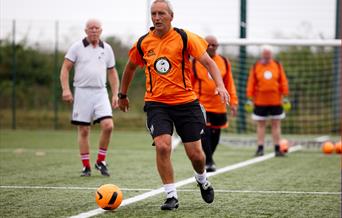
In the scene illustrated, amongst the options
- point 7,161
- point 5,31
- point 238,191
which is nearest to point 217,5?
point 5,31

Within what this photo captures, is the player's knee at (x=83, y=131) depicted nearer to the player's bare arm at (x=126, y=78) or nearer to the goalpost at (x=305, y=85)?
the player's bare arm at (x=126, y=78)

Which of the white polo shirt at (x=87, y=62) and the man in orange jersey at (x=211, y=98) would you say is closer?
the white polo shirt at (x=87, y=62)

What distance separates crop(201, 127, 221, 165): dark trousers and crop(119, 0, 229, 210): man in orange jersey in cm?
352

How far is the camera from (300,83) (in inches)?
866

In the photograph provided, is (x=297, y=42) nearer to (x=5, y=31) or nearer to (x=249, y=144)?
(x=249, y=144)

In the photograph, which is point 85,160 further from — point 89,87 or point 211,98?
point 211,98

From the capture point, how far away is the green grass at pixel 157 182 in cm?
705

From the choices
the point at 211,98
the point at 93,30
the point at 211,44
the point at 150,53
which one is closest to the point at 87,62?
the point at 93,30

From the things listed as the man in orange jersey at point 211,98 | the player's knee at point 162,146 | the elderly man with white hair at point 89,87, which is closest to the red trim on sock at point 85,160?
the elderly man with white hair at point 89,87

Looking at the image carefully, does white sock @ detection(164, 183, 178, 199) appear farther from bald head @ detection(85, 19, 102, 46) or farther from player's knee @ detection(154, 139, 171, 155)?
bald head @ detection(85, 19, 102, 46)

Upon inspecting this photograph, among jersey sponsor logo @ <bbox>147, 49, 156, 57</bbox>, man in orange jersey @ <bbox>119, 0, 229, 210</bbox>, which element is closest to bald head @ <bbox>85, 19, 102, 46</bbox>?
man in orange jersey @ <bbox>119, 0, 229, 210</bbox>

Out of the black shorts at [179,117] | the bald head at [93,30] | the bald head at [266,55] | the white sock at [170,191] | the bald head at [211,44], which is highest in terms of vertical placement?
the bald head at [93,30]

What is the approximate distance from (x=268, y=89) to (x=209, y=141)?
4067mm

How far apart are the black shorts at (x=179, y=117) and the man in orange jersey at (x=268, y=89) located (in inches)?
300
